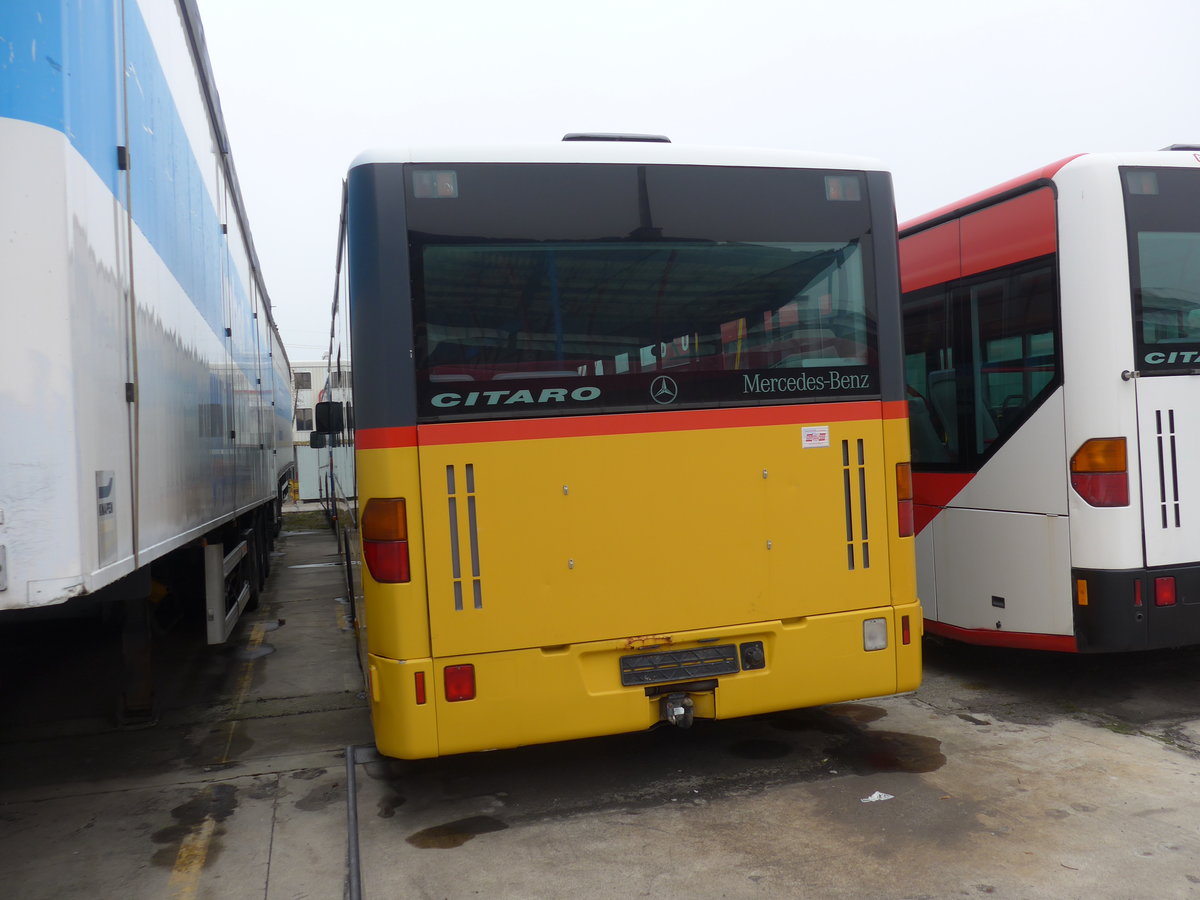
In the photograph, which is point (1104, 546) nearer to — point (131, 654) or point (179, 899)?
point (179, 899)

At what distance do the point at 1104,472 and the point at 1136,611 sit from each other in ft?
2.50

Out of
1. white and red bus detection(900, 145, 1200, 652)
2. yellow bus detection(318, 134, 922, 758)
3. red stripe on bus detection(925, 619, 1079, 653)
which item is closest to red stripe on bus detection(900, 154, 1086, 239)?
white and red bus detection(900, 145, 1200, 652)

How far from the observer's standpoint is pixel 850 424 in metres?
4.54

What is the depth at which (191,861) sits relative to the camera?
3.95m

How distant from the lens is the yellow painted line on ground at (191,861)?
3701mm

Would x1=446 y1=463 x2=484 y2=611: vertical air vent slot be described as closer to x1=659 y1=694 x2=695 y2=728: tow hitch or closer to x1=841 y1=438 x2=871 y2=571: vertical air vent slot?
x1=659 y1=694 x2=695 y2=728: tow hitch

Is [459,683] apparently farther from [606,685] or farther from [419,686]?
[606,685]

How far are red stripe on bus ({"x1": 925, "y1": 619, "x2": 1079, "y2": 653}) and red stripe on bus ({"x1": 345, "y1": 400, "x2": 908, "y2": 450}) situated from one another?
1.84m

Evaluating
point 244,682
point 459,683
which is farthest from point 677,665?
point 244,682

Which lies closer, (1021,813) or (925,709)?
(1021,813)

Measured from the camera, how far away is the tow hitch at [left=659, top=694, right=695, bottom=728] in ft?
13.8

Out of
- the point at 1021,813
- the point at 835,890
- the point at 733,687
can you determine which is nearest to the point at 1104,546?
the point at 1021,813

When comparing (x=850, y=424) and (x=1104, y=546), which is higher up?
(x=850, y=424)

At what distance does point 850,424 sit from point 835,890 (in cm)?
206
